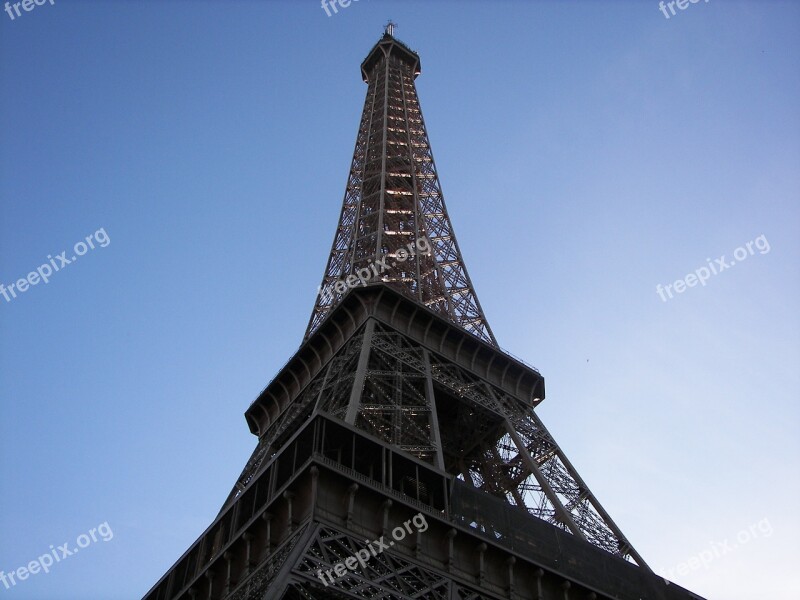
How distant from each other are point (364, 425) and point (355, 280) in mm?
13472

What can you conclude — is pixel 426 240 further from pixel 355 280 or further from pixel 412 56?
pixel 412 56

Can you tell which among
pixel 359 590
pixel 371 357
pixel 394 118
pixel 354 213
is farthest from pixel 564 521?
pixel 394 118

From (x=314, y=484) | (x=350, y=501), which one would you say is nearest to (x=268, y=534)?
(x=314, y=484)

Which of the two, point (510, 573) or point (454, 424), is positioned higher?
point (454, 424)

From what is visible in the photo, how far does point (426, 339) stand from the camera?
140 feet

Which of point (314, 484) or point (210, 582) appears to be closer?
point (314, 484)

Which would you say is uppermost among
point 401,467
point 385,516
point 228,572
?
point 401,467

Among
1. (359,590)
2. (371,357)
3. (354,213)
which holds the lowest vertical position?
(359,590)

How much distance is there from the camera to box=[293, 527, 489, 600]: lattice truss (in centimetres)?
2091

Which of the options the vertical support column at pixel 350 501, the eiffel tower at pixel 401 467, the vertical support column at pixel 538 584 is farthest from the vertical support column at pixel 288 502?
the vertical support column at pixel 538 584

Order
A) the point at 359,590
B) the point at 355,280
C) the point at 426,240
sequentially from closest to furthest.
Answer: the point at 359,590 < the point at 355,280 < the point at 426,240

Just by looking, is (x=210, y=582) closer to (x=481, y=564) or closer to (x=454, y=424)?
(x=481, y=564)

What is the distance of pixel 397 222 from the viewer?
56562 millimetres

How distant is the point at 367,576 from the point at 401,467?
5.16 meters
